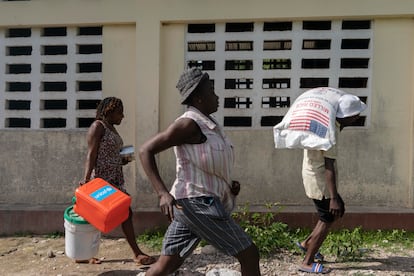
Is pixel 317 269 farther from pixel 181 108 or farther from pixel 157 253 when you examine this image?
pixel 181 108

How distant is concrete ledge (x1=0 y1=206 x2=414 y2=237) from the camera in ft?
14.2

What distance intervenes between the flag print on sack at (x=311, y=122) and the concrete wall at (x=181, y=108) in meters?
1.26

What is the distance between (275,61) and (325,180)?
170 centimetres

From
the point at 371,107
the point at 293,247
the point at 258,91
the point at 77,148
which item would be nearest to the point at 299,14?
the point at 258,91

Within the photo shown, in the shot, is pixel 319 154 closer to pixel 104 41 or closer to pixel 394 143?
pixel 394 143

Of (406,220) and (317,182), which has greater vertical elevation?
(317,182)

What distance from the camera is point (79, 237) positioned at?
3.50 metres

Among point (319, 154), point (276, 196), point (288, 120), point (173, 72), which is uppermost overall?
point (173, 72)

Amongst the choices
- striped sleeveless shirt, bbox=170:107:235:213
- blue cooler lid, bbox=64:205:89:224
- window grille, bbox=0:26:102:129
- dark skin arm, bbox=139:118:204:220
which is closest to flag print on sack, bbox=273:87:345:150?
striped sleeveless shirt, bbox=170:107:235:213

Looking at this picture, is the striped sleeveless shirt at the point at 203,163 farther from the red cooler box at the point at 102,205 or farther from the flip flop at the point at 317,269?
the flip flop at the point at 317,269

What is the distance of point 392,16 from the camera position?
438 cm

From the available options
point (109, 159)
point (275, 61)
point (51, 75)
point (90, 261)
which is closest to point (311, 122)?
A: point (275, 61)

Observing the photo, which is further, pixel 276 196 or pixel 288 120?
pixel 276 196

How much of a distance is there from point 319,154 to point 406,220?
1.58 meters
